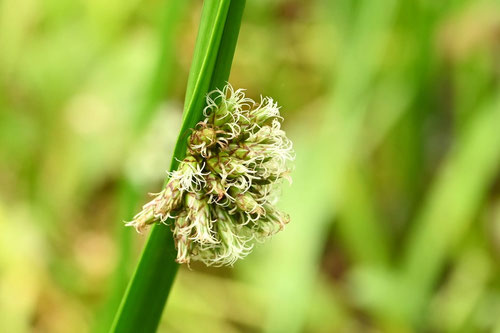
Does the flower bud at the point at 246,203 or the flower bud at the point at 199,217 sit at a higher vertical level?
the flower bud at the point at 246,203

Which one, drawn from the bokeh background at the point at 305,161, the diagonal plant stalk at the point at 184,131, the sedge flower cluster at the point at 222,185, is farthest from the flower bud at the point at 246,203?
the bokeh background at the point at 305,161

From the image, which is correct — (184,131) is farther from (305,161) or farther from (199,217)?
(305,161)

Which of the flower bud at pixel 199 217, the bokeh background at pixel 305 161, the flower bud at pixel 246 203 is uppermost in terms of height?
the bokeh background at pixel 305 161

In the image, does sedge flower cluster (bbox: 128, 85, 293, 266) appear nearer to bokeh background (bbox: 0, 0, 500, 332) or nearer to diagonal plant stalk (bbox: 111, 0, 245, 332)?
diagonal plant stalk (bbox: 111, 0, 245, 332)

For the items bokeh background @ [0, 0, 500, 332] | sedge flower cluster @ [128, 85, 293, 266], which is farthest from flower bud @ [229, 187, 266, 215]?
bokeh background @ [0, 0, 500, 332]

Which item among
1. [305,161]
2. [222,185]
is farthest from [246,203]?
[305,161]

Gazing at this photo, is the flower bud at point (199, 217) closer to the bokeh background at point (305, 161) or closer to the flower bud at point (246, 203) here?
the flower bud at point (246, 203)

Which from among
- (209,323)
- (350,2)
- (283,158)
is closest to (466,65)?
(350,2)

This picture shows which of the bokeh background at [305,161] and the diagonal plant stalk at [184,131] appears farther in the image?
the bokeh background at [305,161]
